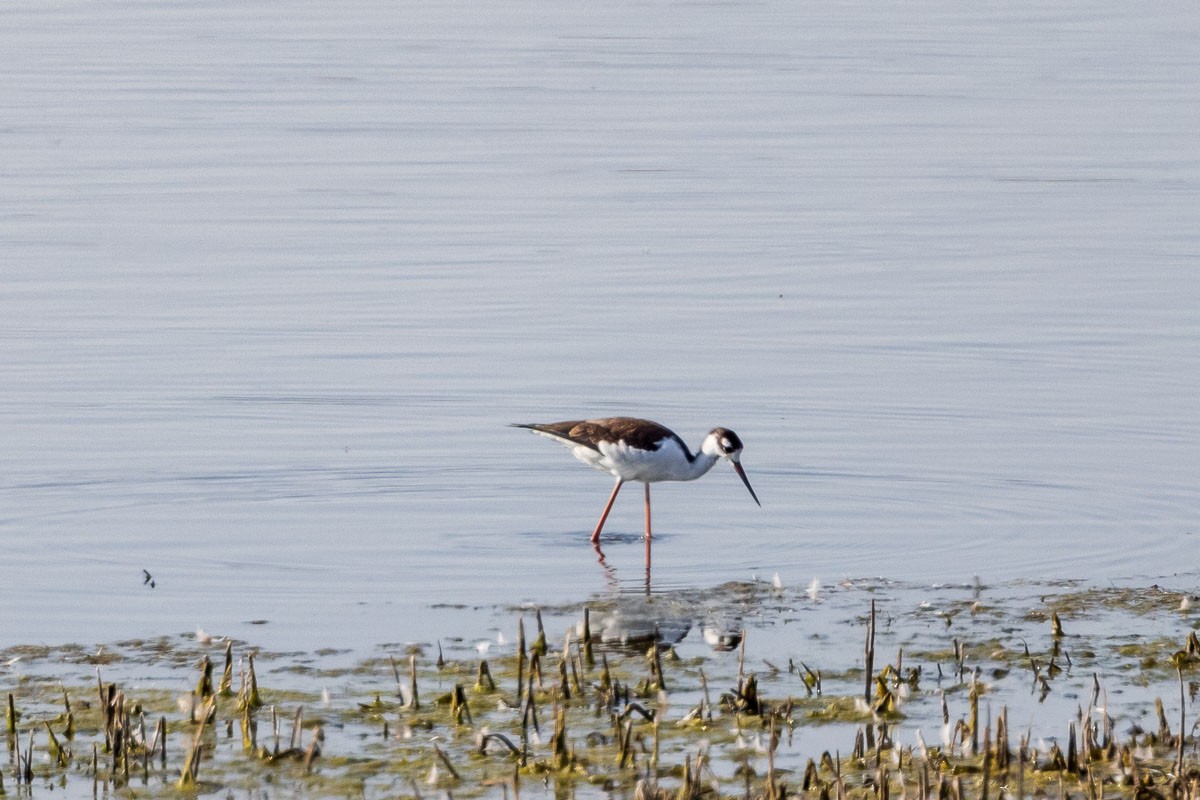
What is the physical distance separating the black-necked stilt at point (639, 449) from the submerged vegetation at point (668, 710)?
2.63m

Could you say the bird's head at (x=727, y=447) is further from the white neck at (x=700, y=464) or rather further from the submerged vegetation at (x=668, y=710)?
the submerged vegetation at (x=668, y=710)

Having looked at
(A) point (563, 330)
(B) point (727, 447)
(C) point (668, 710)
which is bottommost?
(C) point (668, 710)

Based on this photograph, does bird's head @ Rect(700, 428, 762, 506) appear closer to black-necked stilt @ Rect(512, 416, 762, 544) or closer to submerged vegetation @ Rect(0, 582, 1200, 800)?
black-necked stilt @ Rect(512, 416, 762, 544)

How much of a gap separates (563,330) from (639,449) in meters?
5.73

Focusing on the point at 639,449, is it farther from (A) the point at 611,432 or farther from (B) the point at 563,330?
(B) the point at 563,330

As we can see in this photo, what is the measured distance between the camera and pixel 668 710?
8.64 metres

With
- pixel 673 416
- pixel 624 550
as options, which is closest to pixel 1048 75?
pixel 673 416

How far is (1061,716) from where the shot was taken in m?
8.69

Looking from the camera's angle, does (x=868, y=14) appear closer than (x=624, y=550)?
No

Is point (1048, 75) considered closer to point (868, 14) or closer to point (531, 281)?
point (868, 14)

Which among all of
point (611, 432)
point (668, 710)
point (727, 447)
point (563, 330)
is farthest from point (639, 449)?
point (563, 330)

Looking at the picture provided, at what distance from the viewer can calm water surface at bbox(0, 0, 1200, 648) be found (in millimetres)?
12781

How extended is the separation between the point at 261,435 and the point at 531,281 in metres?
5.64

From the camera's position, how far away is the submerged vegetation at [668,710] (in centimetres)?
759
